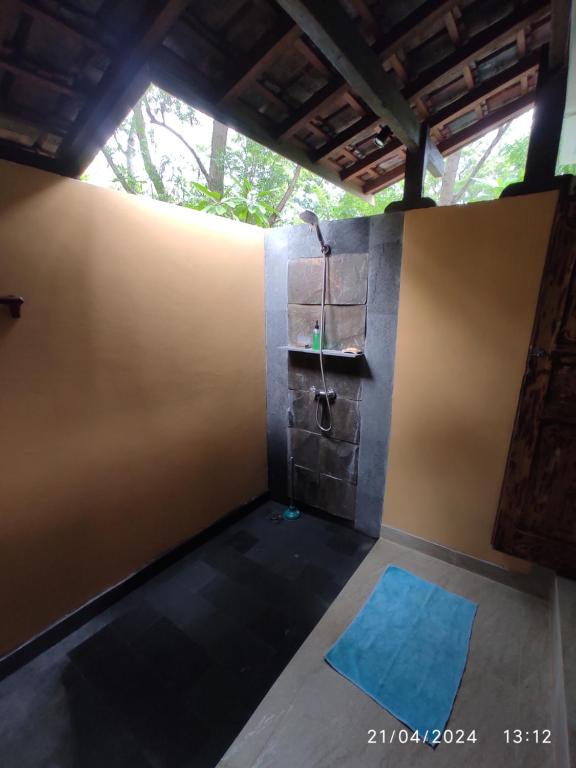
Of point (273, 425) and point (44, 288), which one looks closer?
point (44, 288)

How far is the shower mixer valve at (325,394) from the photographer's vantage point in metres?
2.22

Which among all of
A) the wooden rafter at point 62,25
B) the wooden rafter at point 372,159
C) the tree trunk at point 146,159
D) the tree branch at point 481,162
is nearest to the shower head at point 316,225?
the wooden rafter at point 372,159

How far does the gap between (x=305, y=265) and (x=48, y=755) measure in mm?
2580

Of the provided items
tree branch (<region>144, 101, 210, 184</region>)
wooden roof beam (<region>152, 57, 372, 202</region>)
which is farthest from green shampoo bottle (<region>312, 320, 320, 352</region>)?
tree branch (<region>144, 101, 210, 184</region>)

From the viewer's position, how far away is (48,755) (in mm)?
1149

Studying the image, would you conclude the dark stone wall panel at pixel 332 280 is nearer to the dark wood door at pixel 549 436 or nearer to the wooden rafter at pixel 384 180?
the dark wood door at pixel 549 436

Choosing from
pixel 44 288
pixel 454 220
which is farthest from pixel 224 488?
pixel 454 220

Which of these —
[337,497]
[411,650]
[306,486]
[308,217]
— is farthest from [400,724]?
[308,217]

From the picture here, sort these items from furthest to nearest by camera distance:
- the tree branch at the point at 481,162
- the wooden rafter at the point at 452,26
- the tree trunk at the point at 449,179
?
1. the tree trunk at the point at 449,179
2. the tree branch at the point at 481,162
3. the wooden rafter at the point at 452,26

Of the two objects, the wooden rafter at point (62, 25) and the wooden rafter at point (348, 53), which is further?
the wooden rafter at point (348, 53)

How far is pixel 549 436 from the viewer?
157 centimetres

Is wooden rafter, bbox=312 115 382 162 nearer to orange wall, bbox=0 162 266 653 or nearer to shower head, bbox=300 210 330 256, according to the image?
shower head, bbox=300 210 330 256

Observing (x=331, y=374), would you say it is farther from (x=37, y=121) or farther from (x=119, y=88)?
(x=37, y=121)

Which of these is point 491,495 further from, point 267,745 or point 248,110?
point 248,110
